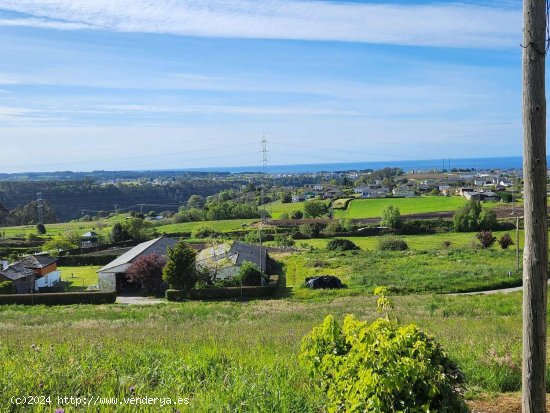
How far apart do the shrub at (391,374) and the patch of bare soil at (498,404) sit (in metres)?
1.57

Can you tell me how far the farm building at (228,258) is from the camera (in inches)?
1535

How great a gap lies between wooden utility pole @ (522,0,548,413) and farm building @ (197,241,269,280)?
111 ft

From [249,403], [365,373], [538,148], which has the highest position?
[538,148]

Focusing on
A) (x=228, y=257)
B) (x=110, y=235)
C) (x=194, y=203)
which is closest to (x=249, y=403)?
(x=228, y=257)

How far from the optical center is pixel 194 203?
139 m

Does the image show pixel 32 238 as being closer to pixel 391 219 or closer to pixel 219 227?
pixel 219 227

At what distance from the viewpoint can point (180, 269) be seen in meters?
35.4

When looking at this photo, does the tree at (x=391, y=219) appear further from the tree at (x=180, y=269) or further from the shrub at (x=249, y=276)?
the tree at (x=180, y=269)

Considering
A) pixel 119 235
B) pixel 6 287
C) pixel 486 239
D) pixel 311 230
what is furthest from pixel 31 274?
pixel 486 239

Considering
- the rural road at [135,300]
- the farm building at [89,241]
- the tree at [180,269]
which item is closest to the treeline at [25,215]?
the farm building at [89,241]

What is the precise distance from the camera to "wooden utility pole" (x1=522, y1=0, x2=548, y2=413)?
481cm

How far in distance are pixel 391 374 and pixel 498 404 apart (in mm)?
2697

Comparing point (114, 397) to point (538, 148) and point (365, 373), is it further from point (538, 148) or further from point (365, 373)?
point (538, 148)

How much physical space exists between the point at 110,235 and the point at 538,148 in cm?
7339
